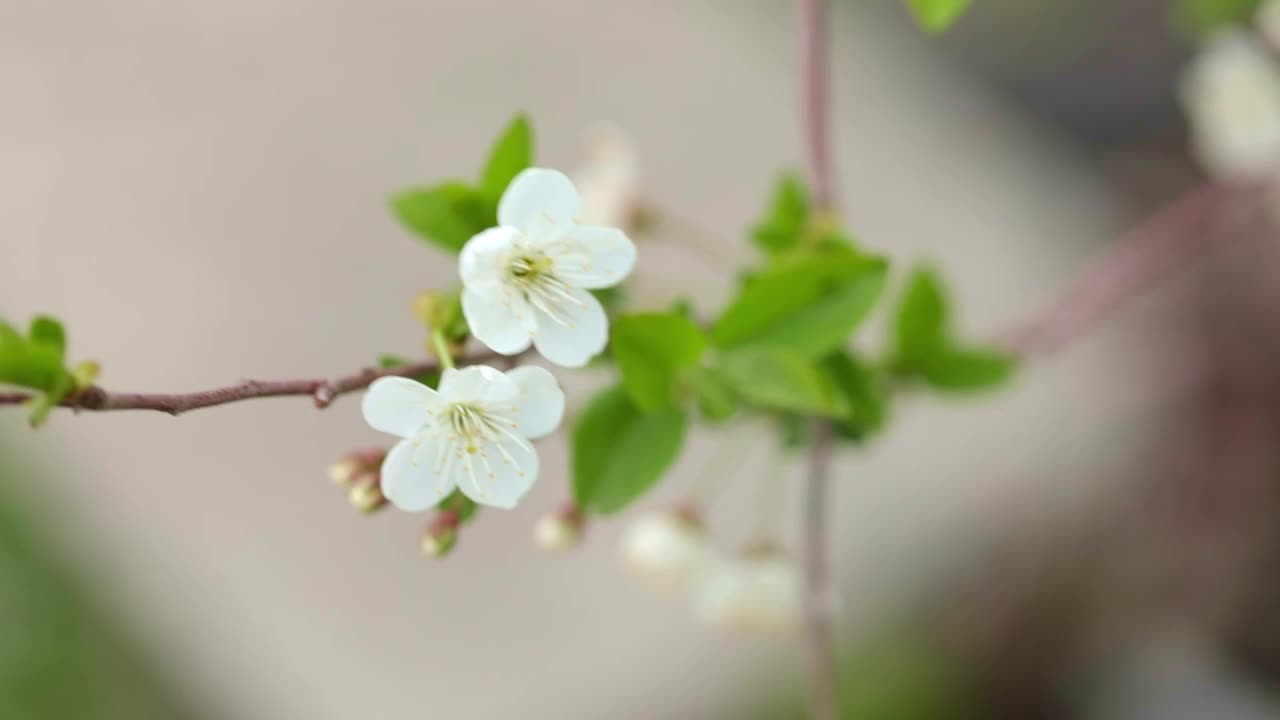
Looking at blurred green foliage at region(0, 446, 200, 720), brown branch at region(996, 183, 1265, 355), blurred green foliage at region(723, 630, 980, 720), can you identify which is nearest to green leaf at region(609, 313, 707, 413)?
brown branch at region(996, 183, 1265, 355)

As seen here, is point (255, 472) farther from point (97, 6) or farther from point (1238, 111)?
point (1238, 111)

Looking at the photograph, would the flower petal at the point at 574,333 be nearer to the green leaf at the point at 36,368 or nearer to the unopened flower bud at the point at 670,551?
the green leaf at the point at 36,368

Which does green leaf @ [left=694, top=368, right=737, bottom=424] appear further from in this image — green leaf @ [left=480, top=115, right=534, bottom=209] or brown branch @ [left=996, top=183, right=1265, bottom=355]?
brown branch @ [left=996, top=183, right=1265, bottom=355]

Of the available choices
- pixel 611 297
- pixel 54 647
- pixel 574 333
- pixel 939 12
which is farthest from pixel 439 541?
pixel 54 647

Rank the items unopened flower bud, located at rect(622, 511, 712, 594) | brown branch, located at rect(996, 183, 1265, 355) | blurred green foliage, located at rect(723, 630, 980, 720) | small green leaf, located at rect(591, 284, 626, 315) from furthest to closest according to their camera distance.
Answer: blurred green foliage, located at rect(723, 630, 980, 720), brown branch, located at rect(996, 183, 1265, 355), unopened flower bud, located at rect(622, 511, 712, 594), small green leaf, located at rect(591, 284, 626, 315)

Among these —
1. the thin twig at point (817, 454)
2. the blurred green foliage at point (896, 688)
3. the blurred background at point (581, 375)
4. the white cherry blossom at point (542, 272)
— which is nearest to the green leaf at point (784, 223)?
the thin twig at point (817, 454)

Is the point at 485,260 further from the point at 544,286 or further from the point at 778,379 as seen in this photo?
the point at 778,379

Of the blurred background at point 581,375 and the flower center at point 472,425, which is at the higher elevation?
the blurred background at point 581,375
